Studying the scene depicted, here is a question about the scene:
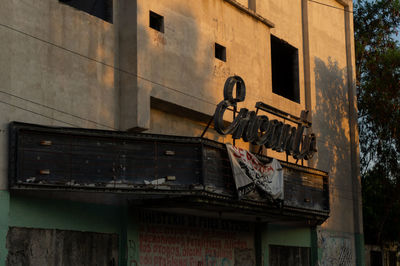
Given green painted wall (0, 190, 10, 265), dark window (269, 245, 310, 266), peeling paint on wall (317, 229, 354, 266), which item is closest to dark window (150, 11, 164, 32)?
green painted wall (0, 190, 10, 265)

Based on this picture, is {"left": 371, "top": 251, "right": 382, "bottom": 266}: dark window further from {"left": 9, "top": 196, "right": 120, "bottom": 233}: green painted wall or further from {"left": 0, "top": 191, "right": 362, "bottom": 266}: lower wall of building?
{"left": 9, "top": 196, "right": 120, "bottom": 233}: green painted wall

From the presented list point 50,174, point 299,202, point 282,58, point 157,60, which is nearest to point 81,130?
point 50,174

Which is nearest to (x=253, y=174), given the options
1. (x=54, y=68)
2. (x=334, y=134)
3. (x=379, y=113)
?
(x=54, y=68)

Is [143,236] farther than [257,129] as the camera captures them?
No

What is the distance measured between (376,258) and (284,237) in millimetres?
11211

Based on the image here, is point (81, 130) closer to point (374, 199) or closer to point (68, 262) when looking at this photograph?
point (68, 262)

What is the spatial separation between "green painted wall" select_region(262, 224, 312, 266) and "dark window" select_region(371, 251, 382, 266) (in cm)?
879

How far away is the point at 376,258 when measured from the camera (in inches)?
1363

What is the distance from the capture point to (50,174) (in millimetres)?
15641

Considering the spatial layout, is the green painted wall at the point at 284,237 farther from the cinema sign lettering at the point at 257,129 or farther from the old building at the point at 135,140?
the cinema sign lettering at the point at 257,129

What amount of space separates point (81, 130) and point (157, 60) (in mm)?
4228

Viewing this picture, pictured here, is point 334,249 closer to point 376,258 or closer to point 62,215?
point 376,258

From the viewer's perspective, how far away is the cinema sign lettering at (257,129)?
1967cm

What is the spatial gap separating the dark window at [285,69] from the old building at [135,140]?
4.63 feet
